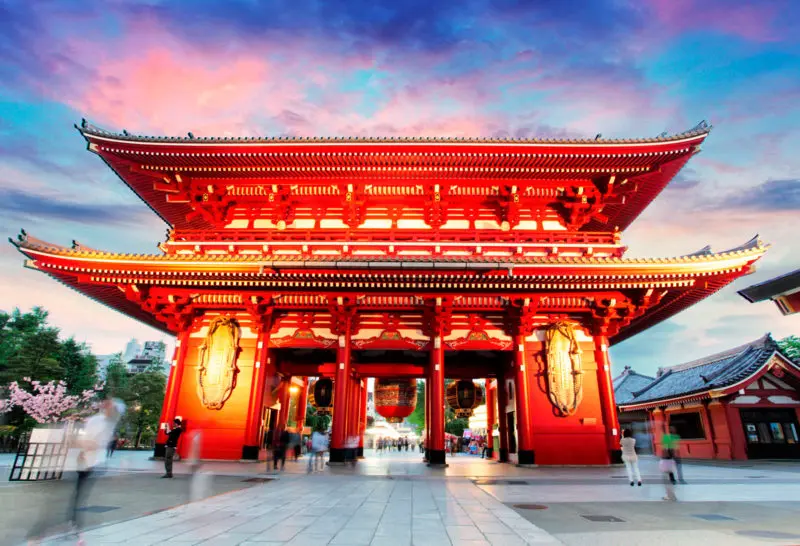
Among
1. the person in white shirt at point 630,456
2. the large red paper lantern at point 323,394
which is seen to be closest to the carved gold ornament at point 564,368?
the person in white shirt at point 630,456

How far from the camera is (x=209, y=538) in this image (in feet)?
16.1

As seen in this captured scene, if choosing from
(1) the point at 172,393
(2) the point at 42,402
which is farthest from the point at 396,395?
(2) the point at 42,402

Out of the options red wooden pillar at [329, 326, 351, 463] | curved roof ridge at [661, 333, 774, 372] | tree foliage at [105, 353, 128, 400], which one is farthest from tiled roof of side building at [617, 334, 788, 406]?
tree foliage at [105, 353, 128, 400]

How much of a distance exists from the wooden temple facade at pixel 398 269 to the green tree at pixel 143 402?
30.0m

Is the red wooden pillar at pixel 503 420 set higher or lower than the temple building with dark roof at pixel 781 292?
lower

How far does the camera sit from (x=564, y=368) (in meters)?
Answer: 14.4

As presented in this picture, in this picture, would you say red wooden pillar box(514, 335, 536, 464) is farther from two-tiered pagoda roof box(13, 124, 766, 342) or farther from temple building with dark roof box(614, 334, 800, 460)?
temple building with dark roof box(614, 334, 800, 460)

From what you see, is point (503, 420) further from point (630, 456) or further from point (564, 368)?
point (630, 456)

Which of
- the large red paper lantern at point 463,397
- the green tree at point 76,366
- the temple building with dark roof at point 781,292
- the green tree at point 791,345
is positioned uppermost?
the green tree at point 791,345

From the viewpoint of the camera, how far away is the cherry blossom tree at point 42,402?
32.0 meters

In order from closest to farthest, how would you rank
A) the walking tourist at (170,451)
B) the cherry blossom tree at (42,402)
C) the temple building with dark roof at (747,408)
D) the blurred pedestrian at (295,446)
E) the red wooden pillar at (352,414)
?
the walking tourist at (170,451) < the red wooden pillar at (352,414) < the blurred pedestrian at (295,446) < the temple building with dark roof at (747,408) < the cherry blossom tree at (42,402)

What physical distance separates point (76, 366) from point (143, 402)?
8.11 metres

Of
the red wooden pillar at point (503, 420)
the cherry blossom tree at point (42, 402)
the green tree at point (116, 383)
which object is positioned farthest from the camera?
the green tree at point (116, 383)

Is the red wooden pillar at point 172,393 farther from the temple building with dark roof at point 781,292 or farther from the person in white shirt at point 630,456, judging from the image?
the temple building with dark roof at point 781,292
